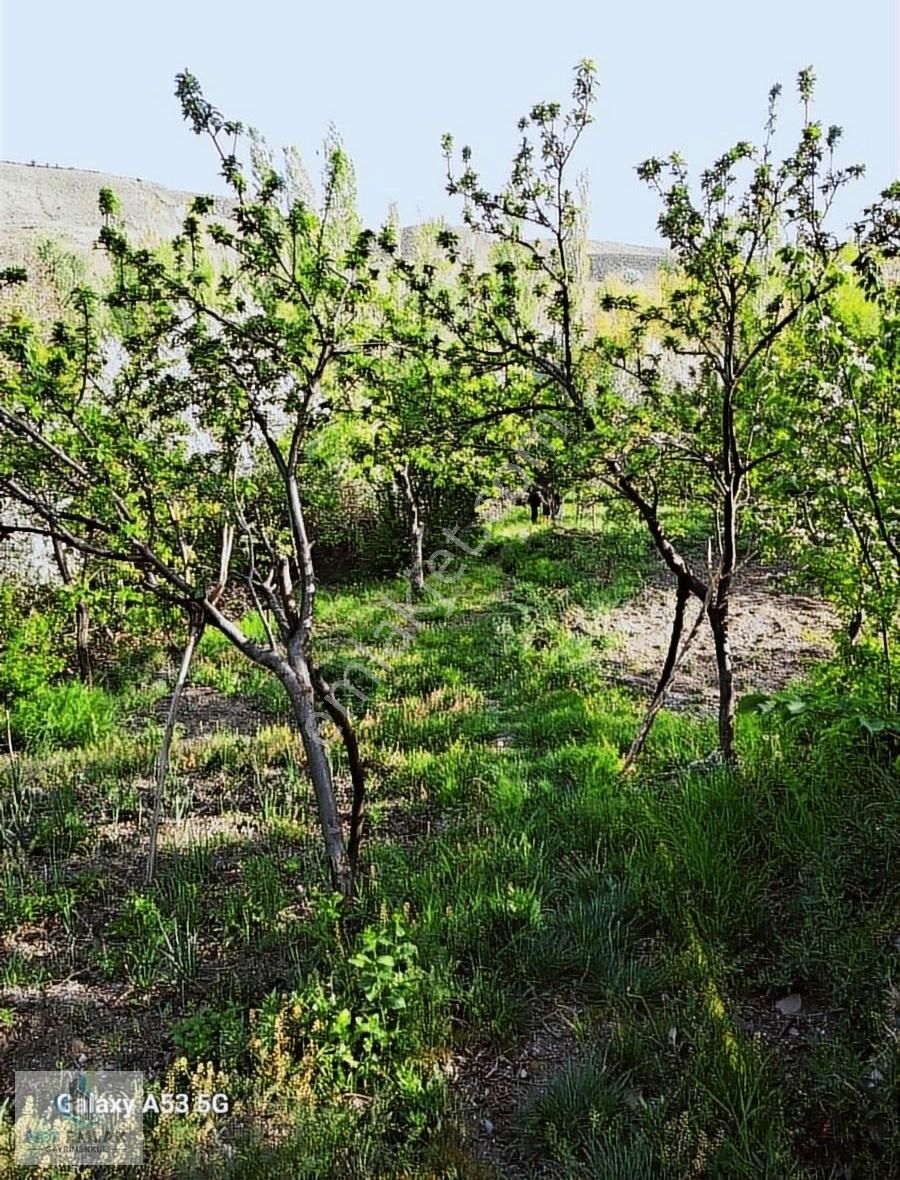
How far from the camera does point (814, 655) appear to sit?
5.68 metres

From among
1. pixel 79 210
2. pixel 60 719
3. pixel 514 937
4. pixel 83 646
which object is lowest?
pixel 60 719

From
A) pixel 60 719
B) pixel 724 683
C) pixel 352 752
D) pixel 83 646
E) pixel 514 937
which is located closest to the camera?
pixel 514 937

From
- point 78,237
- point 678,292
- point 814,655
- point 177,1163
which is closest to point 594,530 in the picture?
point 814,655

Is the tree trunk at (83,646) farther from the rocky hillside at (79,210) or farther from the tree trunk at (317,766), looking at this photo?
the rocky hillside at (79,210)

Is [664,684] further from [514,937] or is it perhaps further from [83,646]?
A: [83,646]

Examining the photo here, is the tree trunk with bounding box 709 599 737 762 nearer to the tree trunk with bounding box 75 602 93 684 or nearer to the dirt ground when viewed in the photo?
the dirt ground

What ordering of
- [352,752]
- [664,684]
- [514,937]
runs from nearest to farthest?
[514,937], [352,752], [664,684]

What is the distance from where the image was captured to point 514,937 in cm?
275

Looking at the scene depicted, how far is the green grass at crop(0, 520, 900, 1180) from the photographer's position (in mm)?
2004

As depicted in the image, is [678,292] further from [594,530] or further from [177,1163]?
[594,530]

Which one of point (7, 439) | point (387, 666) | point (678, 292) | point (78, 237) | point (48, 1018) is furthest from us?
point (78, 237)

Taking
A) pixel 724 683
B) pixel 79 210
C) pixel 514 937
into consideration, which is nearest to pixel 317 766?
pixel 514 937

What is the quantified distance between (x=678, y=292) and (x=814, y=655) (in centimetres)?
332

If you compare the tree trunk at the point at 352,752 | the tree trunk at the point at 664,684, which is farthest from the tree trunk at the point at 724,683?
the tree trunk at the point at 352,752
